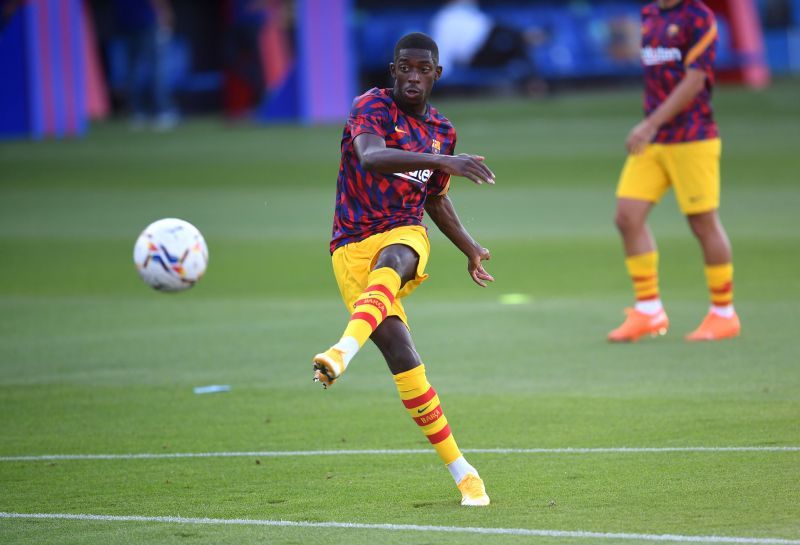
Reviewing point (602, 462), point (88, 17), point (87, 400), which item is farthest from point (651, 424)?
point (88, 17)

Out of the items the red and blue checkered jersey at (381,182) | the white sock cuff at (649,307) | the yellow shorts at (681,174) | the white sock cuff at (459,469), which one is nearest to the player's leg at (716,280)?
the yellow shorts at (681,174)

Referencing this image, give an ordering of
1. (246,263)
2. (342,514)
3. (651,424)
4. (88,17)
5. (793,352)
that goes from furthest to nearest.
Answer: (88,17), (246,263), (793,352), (651,424), (342,514)

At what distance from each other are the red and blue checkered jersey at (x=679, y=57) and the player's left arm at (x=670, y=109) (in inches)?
3.7

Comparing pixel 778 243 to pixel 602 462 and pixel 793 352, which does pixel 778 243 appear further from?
pixel 602 462

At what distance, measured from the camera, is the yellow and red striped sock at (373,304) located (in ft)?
19.7

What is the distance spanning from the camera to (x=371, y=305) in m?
6.08

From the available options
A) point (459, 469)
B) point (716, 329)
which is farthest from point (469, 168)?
point (716, 329)

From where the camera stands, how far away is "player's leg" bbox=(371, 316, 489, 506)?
6191 mm

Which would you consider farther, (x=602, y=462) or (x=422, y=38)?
(x=602, y=462)

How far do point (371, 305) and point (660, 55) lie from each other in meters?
5.07

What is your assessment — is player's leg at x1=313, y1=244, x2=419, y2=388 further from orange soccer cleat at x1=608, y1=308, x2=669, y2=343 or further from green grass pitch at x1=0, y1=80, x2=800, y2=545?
orange soccer cleat at x1=608, y1=308, x2=669, y2=343

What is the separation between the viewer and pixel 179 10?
39438mm

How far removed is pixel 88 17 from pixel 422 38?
3217 centimetres

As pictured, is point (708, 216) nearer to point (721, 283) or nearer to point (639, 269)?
point (721, 283)
